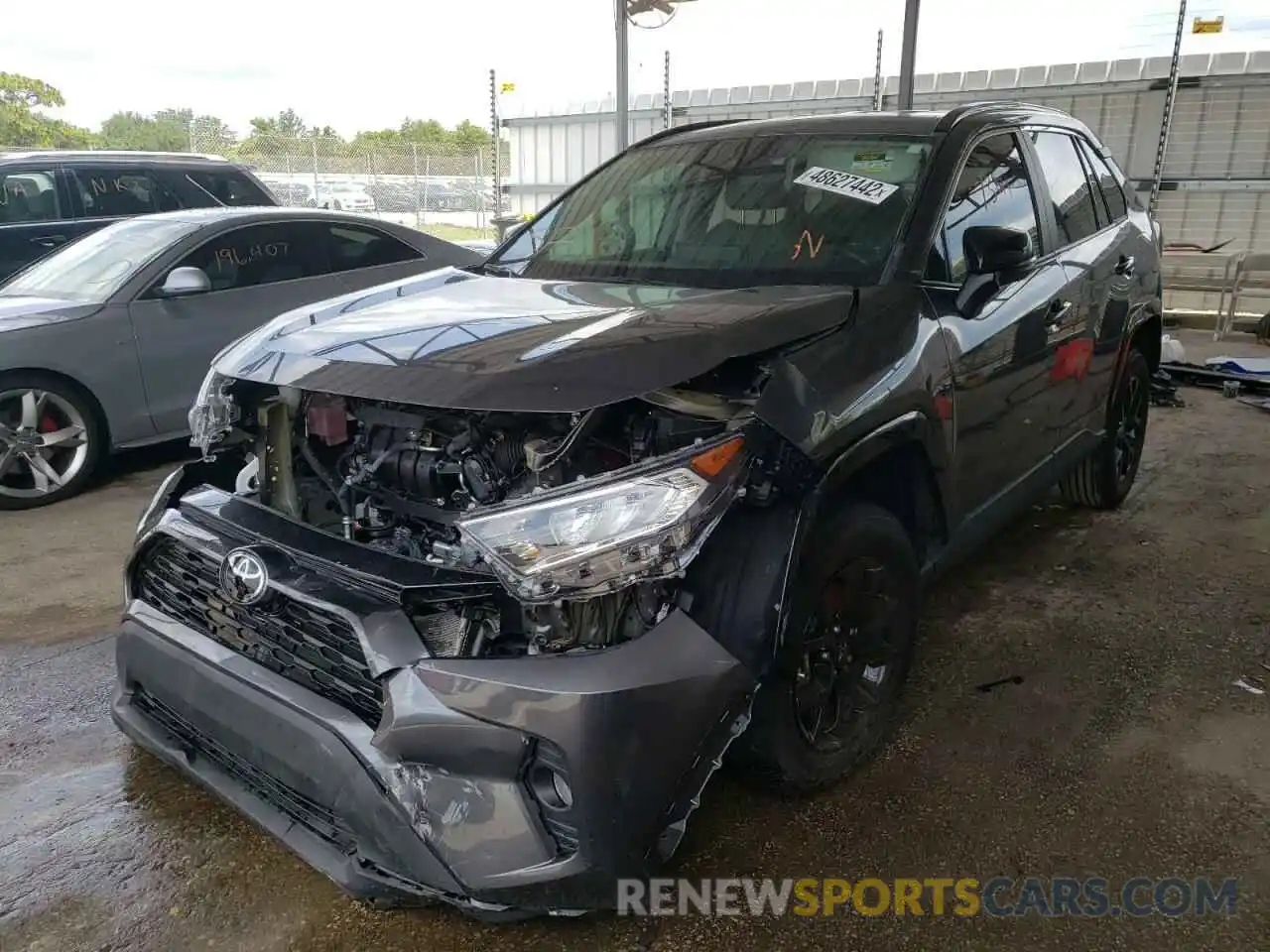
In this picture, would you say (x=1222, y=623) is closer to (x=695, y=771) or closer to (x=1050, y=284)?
(x=1050, y=284)

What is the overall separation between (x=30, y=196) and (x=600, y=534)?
7748mm

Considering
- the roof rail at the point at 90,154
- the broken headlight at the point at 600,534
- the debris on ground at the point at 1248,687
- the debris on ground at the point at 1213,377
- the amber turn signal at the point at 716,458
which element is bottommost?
the debris on ground at the point at 1248,687

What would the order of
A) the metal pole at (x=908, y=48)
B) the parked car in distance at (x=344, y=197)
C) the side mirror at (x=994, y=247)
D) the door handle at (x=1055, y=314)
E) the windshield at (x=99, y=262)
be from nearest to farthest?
the side mirror at (x=994, y=247), the door handle at (x=1055, y=314), the windshield at (x=99, y=262), the metal pole at (x=908, y=48), the parked car in distance at (x=344, y=197)

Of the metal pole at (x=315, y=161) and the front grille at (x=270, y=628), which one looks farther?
the metal pole at (x=315, y=161)

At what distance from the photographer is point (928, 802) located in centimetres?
238

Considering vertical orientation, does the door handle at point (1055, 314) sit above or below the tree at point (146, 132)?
below

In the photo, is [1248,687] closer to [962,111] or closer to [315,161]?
[962,111]

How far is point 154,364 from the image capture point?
4988 mm

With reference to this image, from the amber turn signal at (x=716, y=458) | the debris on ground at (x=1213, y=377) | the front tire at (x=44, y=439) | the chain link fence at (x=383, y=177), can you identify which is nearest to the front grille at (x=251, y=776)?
the amber turn signal at (x=716, y=458)

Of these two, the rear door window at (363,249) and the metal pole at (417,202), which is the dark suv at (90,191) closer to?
the rear door window at (363,249)

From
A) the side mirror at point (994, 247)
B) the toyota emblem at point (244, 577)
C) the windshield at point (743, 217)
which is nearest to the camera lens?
the toyota emblem at point (244, 577)

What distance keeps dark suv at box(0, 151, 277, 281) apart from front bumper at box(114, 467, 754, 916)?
700 centimetres

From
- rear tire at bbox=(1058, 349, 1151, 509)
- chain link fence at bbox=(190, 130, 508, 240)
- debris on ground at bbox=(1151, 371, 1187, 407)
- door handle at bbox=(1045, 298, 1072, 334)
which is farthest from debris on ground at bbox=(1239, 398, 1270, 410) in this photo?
chain link fence at bbox=(190, 130, 508, 240)

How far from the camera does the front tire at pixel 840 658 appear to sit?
79.2 inches
